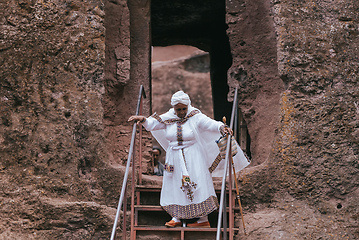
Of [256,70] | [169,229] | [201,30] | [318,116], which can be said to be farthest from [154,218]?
[201,30]

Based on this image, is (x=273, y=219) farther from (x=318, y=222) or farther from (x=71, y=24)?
(x=71, y=24)

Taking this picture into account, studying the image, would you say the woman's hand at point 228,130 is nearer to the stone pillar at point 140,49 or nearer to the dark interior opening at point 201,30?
the stone pillar at point 140,49

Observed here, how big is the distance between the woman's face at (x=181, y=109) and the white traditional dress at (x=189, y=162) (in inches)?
1.8

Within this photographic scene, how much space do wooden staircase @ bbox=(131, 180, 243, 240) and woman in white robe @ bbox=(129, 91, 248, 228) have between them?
0.11 metres

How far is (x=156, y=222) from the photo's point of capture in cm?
597

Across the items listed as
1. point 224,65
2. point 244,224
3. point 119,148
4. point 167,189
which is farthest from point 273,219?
point 224,65

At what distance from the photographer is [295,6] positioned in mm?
6559

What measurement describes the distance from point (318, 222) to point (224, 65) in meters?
5.68

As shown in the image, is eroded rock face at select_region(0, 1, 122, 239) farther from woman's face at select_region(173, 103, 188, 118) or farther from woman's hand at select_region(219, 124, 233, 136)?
woman's hand at select_region(219, 124, 233, 136)

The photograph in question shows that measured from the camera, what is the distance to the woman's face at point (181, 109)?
5895 millimetres

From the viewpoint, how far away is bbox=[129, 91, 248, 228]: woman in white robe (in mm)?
5691

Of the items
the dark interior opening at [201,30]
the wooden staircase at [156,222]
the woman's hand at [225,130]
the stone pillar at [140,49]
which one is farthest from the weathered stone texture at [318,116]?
the dark interior opening at [201,30]

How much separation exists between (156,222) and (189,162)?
0.78m

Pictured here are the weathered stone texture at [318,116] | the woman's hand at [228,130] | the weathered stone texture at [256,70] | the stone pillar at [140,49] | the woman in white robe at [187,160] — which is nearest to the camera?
the woman's hand at [228,130]
